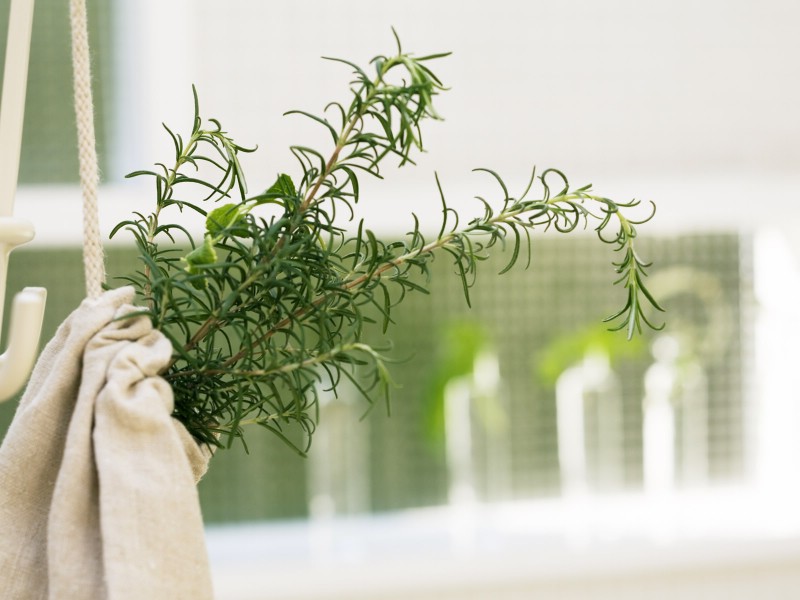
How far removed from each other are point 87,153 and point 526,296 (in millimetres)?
1338

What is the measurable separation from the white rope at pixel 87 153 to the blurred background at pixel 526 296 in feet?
3.50

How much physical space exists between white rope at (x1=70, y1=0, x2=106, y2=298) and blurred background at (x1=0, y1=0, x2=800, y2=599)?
1065 millimetres

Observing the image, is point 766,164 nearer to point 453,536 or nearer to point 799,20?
point 799,20

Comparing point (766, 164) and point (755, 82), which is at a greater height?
point (755, 82)

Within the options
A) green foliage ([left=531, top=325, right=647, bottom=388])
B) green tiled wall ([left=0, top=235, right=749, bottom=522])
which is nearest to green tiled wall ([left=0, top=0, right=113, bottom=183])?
green tiled wall ([left=0, top=235, right=749, bottom=522])

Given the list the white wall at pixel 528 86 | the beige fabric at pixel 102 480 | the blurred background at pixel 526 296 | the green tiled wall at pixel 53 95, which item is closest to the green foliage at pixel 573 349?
the blurred background at pixel 526 296

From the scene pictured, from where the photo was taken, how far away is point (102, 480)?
1.18ft

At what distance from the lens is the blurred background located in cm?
149

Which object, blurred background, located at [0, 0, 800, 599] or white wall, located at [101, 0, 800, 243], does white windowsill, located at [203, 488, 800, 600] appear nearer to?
blurred background, located at [0, 0, 800, 599]

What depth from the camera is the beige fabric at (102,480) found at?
360 mm

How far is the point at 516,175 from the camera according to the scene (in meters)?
1.57

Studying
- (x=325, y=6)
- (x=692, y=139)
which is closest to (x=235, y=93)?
(x=325, y=6)

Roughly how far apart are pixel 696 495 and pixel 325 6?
1.15 m

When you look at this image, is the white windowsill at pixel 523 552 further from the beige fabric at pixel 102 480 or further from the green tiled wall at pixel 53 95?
the beige fabric at pixel 102 480
